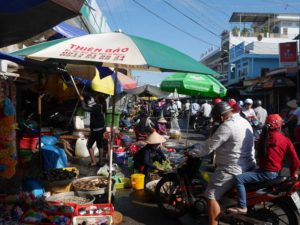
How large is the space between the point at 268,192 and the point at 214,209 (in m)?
0.74

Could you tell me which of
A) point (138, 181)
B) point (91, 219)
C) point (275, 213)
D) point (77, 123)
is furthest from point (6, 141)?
point (77, 123)

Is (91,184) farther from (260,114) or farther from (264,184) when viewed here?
(260,114)

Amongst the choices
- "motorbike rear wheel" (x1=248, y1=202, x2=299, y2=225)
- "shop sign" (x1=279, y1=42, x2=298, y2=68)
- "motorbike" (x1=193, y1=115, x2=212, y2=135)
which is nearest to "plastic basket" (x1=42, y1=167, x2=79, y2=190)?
"motorbike rear wheel" (x1=248, y1=202, x2=299, y2=225)

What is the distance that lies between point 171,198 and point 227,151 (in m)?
1.66

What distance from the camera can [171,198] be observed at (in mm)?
5988

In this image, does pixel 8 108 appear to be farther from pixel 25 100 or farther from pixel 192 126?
pixel 192 126

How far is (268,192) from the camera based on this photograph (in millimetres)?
4719

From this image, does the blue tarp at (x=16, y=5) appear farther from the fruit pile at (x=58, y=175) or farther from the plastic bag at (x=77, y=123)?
the plastic bag at (x=77, y=123)

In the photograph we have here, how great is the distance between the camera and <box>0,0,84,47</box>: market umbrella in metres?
2.93

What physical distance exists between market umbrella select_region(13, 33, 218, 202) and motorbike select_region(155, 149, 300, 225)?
1707 millimetres

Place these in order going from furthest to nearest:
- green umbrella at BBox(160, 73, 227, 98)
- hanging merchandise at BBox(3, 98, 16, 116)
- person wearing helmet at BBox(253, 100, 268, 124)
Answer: person wearing helmet at BBox(253, 100, 268, 124)
green umbrella at BBox(160, 73, 227, 98)
hanging merchandise at BBox(3, 98, 16, 116)

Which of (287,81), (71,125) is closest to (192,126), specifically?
(287,81)

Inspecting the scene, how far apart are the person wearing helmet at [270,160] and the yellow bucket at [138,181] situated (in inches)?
114

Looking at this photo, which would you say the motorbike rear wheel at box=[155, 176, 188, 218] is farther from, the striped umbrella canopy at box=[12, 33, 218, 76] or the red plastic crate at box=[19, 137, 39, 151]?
the red plastic crate at box=[19, 137, 39, 151]
